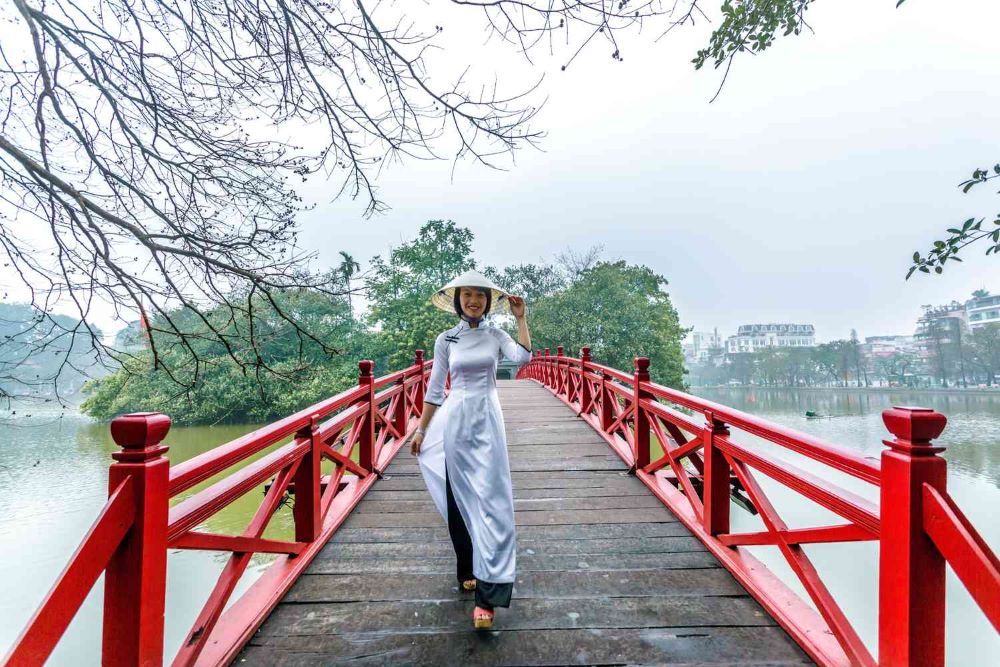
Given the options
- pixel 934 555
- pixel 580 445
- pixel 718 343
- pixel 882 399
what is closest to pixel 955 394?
pixel 882 399

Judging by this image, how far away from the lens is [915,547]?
118cm

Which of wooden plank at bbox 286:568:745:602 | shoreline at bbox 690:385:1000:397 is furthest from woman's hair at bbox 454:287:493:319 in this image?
shoreline at bbox 690:385:1000:397

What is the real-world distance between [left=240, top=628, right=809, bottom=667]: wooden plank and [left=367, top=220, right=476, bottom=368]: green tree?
15.8 meters

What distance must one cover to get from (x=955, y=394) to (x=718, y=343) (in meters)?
60.7

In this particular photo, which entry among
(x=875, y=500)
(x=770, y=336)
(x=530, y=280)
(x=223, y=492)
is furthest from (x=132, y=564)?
(x=770, y=336)

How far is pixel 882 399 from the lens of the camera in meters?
41.2

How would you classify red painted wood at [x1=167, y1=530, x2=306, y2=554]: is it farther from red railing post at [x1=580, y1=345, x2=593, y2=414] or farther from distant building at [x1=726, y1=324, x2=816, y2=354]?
distant building at [x1=726, y1=324, x2=816, y2=354]

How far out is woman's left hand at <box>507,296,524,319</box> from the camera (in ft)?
7.06

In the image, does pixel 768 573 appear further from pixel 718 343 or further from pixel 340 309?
pixel 718 343

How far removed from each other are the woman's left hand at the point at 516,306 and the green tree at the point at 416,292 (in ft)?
50.1

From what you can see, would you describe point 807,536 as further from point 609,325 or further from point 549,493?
point 609,325

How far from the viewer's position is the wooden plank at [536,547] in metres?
2.44

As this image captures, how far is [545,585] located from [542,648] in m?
0.44

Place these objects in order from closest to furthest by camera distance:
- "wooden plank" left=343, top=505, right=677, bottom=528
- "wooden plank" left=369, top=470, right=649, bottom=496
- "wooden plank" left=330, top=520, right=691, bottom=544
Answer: "wooden plank" left=330, top=520, right=691, bottom=544 → "wooden plank" left=343, top=505, right=677, bottom=528 → "wooden plank" left=369, top=470, right=649, bottom=496
